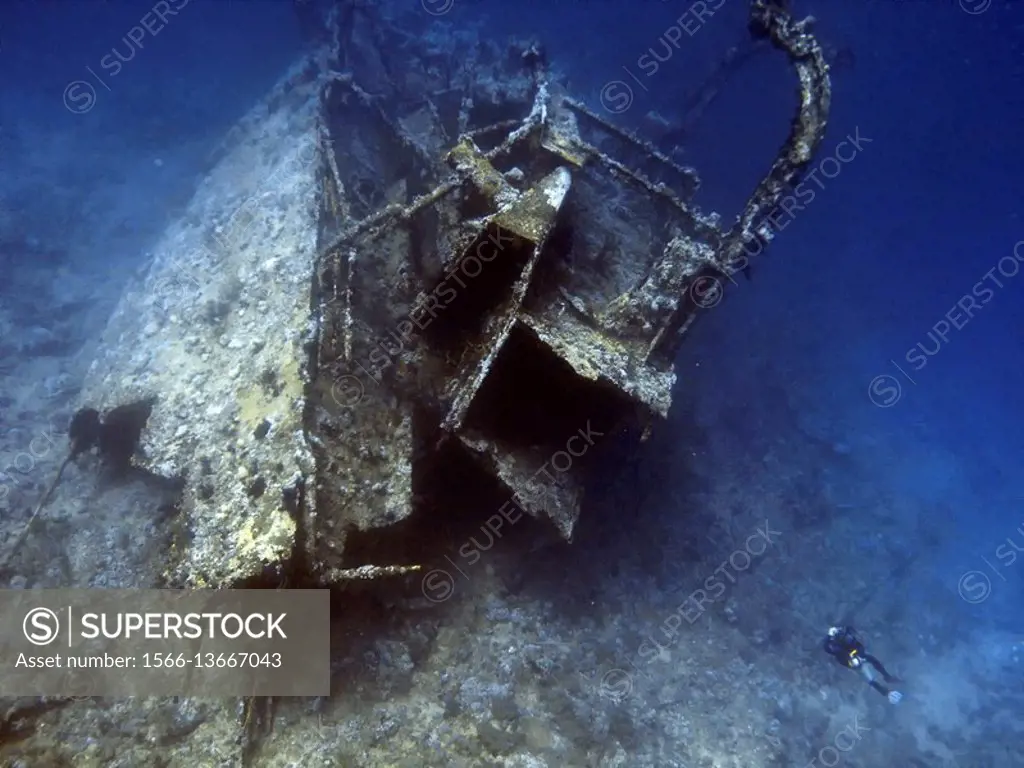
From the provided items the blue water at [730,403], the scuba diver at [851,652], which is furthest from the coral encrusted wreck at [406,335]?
the scuba diver at [851,652]

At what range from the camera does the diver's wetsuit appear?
827 centimetres

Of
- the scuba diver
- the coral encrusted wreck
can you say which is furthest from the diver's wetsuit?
the coral encrusted wreck

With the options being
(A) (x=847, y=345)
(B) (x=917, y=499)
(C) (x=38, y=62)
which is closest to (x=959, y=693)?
(B) (x=917, y=499)

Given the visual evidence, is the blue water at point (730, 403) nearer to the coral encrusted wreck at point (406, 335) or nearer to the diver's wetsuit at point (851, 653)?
the diver's wetsuit at point (851, 653)

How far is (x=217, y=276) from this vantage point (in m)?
7.16

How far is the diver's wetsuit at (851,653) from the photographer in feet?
27.1

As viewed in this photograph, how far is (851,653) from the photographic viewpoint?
8273 mm

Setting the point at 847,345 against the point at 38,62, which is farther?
the point at 38,62

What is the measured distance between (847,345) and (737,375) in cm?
637

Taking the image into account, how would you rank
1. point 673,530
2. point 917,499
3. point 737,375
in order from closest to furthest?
point 673,530 < point 737,375 < point 917,499

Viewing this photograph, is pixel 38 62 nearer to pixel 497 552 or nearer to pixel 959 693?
pixel 497 552

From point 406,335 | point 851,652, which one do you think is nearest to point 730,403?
point 851,652

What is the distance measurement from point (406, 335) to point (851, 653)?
7539 mm

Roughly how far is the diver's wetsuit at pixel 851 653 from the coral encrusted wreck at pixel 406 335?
5381mm
